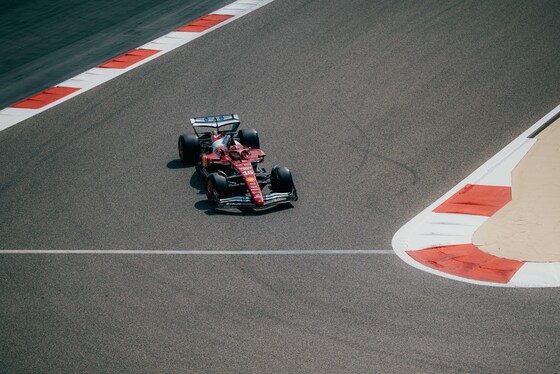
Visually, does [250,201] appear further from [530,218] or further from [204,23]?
[204,23]

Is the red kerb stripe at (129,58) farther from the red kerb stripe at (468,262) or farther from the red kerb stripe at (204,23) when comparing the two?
the red kerb stripe at (468,262)

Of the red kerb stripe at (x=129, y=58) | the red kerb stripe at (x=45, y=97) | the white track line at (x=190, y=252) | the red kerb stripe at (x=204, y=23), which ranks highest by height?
the red kerb stripe at (x=204, y=23)

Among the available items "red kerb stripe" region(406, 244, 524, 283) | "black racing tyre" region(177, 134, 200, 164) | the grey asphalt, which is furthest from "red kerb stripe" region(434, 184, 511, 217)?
the grey asphalt

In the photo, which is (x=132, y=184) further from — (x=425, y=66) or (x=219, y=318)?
(x=425, y=66)

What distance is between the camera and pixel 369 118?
1702 centimetres

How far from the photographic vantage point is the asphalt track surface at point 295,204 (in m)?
9.50

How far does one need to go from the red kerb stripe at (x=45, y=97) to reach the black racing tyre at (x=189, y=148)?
506cm

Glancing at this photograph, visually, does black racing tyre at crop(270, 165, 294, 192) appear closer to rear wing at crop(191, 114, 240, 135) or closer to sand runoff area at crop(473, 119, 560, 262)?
rear wing at crop(191, 114, 240, 135)

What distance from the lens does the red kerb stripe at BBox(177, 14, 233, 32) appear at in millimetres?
22094

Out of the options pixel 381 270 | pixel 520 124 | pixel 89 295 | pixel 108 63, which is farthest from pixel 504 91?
pixel 89 295

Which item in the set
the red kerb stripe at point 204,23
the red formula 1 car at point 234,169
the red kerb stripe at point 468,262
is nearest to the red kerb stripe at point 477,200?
the red kerb stripe at point 468,262

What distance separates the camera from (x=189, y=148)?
49.4 ft

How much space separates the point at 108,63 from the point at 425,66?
7.88 meters

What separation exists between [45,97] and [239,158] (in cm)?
701
